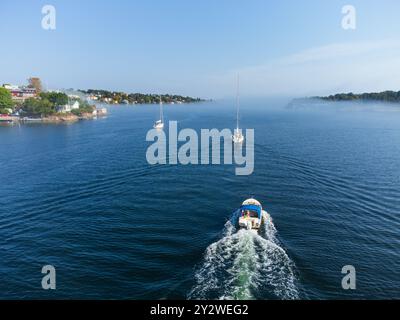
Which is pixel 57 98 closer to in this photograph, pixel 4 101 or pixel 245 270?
pixel 4 101

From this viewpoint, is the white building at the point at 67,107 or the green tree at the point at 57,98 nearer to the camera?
the green tree at the point at 57,98

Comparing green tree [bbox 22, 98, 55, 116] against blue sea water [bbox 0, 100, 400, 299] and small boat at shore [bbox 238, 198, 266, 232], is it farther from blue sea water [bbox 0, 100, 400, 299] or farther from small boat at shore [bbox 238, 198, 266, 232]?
small boat at shore [bbox 238, 198, 266, 232]

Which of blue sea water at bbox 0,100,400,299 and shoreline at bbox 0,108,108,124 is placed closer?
blue sea water at bbox 0,100,400,299

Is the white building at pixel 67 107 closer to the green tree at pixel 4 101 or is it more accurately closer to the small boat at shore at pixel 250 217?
the green tree at pixel 4 101

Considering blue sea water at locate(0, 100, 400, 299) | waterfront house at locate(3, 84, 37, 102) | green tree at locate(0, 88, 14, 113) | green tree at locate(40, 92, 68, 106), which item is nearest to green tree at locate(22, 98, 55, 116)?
green tree at locate(40, 92, 68, 106)

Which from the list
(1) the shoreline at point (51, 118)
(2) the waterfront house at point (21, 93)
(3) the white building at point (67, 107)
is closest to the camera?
(1) the shoreline at point (51, 118)

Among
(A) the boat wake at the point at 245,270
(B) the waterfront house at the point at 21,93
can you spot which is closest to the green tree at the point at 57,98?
(B) the waterfront house at the point at 21,93
